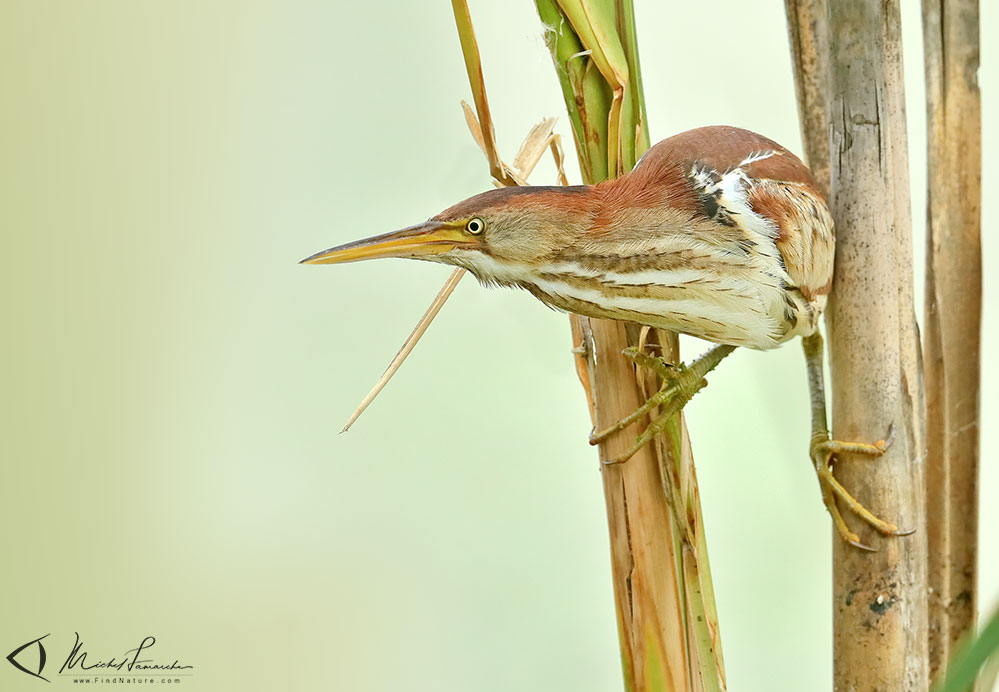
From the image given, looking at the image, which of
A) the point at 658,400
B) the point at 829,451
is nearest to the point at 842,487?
the point at 829,451

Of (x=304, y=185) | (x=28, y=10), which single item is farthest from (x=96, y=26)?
(x=304, y=185)

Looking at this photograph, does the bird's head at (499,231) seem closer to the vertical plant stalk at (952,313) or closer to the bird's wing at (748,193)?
the bird's wing at (748,193)

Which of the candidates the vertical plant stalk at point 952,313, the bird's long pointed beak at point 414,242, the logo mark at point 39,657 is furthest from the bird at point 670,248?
the logo mark at point 39,657

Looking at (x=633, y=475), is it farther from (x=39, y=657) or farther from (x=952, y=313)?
(x=39, y=657)

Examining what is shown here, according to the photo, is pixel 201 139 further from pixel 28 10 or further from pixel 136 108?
pixel 28 10

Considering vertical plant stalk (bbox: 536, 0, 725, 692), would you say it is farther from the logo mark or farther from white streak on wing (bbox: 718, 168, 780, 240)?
the logo mark

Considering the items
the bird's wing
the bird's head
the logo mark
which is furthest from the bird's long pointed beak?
the logo mark
